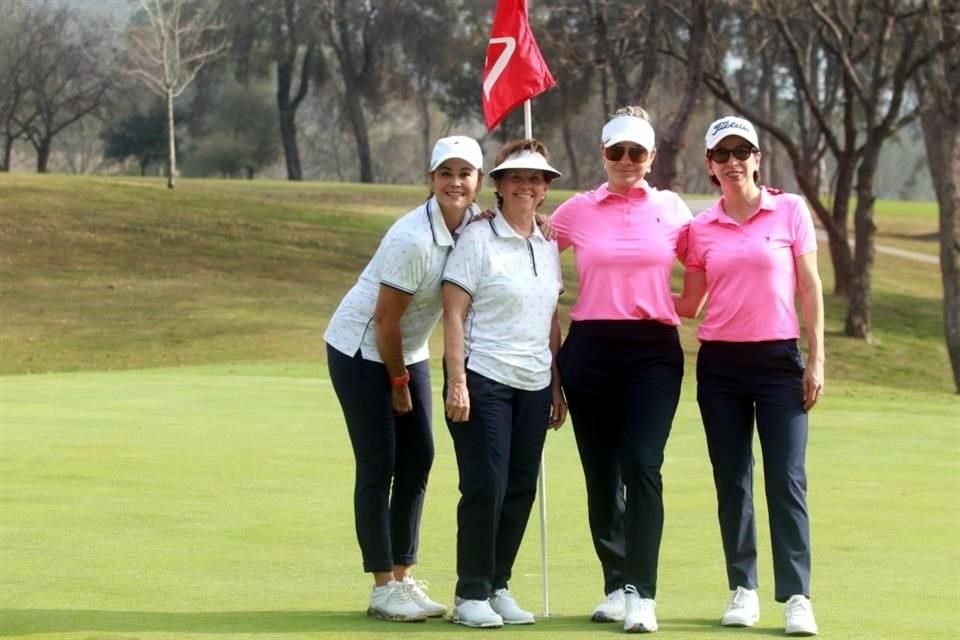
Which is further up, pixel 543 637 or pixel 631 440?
pixel 631 440

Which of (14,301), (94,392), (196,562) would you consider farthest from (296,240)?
(196,562)

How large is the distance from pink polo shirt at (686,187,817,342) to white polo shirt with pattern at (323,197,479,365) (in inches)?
35.5

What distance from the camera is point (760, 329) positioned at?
639 centimetres

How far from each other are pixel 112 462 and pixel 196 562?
12.1 feet

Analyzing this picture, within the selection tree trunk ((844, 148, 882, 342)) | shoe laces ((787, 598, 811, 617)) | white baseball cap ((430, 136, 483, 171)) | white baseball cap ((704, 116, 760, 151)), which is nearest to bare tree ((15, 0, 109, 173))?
tree trunk ((844, 148, 882, 342))

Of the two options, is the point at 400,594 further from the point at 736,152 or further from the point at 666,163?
the point at 666,163

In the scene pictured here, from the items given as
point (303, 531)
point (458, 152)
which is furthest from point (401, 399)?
point (303, 531)

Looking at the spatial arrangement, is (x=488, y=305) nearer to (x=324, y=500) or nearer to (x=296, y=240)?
(x=324, y=500)

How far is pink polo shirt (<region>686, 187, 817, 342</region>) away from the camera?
635 centimetres

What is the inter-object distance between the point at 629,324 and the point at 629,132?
2.31 ft

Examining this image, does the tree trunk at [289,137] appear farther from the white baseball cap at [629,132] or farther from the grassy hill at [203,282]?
the white baseball cap at [629,132]

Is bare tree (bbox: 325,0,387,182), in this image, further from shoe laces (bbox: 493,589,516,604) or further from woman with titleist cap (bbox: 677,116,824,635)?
shoe laces (bbox: 493,589,516,604)

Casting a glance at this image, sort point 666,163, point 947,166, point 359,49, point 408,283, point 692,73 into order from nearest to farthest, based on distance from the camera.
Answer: point 408,283 → point 947,166 → point 692,73 → point 666,163 → point 359,49

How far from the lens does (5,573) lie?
7164 mm
